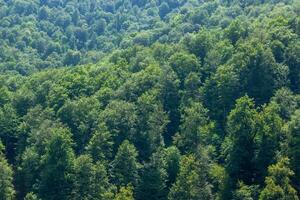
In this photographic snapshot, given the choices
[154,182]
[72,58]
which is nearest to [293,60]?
[154,182]

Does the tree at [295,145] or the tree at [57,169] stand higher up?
the tree at [295,145]

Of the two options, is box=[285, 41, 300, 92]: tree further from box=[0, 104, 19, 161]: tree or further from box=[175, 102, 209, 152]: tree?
box=[0, 104, 19, 161]: tree

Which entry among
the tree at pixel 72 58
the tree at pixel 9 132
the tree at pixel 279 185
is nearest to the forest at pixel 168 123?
the tree at pixel 279 185

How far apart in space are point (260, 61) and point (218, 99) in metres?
9.73

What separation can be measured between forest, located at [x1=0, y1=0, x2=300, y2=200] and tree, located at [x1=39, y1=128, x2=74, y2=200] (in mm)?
147

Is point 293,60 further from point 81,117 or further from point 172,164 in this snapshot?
point 81,117

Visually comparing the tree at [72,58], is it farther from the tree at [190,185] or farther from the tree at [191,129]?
the tree at [190,185]

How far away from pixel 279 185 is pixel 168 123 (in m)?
33.0

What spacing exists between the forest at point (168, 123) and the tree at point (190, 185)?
A: 6.0 inches

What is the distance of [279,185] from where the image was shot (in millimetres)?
65875

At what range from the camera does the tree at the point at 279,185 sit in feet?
211

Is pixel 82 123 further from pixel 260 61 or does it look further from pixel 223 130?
pixel 260 61

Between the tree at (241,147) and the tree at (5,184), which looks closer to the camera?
the tree at (241,147)

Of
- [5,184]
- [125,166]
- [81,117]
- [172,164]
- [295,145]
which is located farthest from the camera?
[81,117]
